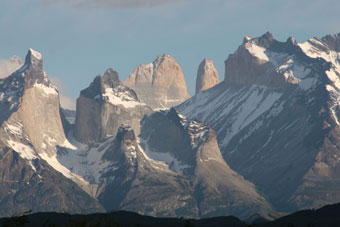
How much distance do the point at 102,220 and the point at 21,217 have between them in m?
15.9

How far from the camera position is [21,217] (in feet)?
634

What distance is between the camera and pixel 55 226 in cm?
19138

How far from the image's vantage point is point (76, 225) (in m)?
189

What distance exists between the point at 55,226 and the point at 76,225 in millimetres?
4622

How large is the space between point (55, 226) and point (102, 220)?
11.3 metres

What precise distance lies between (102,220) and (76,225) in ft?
35.1

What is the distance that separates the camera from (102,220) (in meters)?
199

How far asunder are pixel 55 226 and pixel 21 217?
7.04 meters
